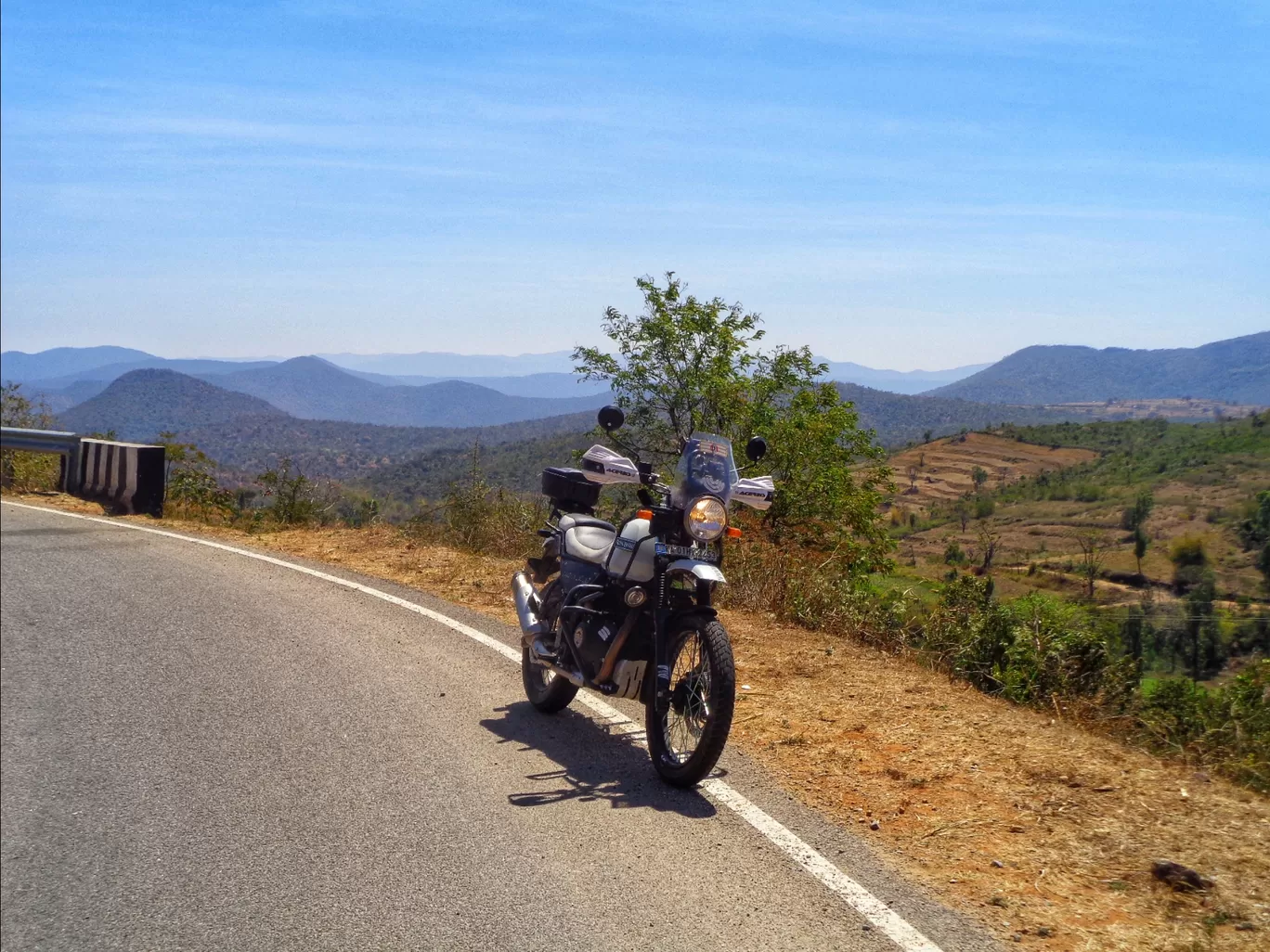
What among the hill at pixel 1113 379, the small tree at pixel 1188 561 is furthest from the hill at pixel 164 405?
the small tree at pixel 1188 561

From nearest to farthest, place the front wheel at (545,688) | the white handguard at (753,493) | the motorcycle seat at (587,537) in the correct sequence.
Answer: the white handguard at (753,493)
the motorcycle seat at (587,537)
the front wheel at (545,688)

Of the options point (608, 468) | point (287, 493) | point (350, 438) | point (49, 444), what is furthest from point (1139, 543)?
point (350, 438)

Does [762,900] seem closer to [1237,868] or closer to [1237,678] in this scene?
[1237,868]

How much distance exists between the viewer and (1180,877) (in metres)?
3.79

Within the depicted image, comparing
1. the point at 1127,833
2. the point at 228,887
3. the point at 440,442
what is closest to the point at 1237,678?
the point at 1127,833

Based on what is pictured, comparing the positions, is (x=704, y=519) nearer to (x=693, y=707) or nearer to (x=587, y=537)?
(x=693, y=707)

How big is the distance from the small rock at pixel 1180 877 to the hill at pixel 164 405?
12299 centimetres

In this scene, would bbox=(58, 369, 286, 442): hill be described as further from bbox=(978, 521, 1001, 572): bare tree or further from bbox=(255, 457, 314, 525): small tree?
bbox=(978, 521, 1001, 572): bare tree

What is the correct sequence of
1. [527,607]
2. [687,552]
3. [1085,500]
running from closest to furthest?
1. [687,552]
2. [527,607]
3. [1085,500]

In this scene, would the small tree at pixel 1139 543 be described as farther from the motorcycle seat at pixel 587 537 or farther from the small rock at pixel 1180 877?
the small rock at pixel 1180 877

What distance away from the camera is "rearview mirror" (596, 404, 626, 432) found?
4945 millimetres

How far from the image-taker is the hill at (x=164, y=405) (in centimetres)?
12231

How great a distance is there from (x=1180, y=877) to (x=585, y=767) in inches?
107

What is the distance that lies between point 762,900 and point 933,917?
0.62 metres
